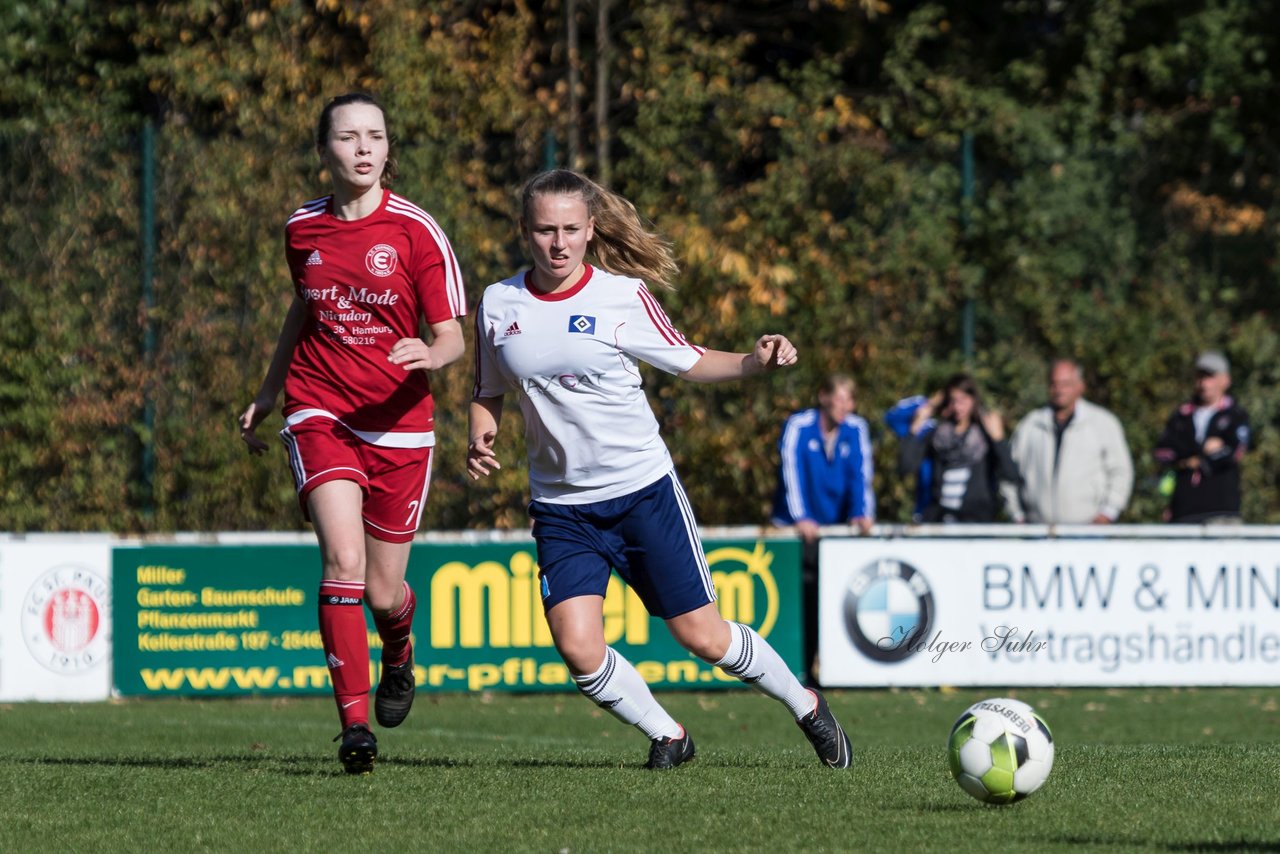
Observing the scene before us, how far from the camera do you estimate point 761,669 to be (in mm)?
6695

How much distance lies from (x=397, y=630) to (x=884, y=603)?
569 centimetres

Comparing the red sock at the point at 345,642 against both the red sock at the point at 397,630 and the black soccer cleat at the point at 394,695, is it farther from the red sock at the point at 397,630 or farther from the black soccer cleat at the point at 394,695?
the black soccer cleat at the point at 394,695

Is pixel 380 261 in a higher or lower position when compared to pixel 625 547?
higher

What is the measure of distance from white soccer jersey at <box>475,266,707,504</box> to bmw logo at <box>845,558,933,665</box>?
6034mm

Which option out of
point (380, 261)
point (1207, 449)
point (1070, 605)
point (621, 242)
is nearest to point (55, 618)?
point (380, 261)

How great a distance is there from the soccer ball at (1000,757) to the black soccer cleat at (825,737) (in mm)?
1047

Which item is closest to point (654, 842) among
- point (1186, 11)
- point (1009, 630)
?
point (1009, 630)

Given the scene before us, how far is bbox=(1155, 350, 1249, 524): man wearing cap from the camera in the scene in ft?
44.2

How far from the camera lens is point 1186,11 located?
19.2 m

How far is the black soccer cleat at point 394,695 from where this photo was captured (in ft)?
24.2

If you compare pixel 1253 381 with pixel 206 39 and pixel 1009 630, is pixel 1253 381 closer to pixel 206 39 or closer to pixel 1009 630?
pixel 1009 630

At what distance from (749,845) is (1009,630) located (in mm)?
7484

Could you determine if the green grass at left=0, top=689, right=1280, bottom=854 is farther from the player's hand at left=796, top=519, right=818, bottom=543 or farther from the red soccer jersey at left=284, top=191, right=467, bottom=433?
the player's hand at left=796, top=519, right=818, bottom=543

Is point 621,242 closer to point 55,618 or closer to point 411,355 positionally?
point 411,355
